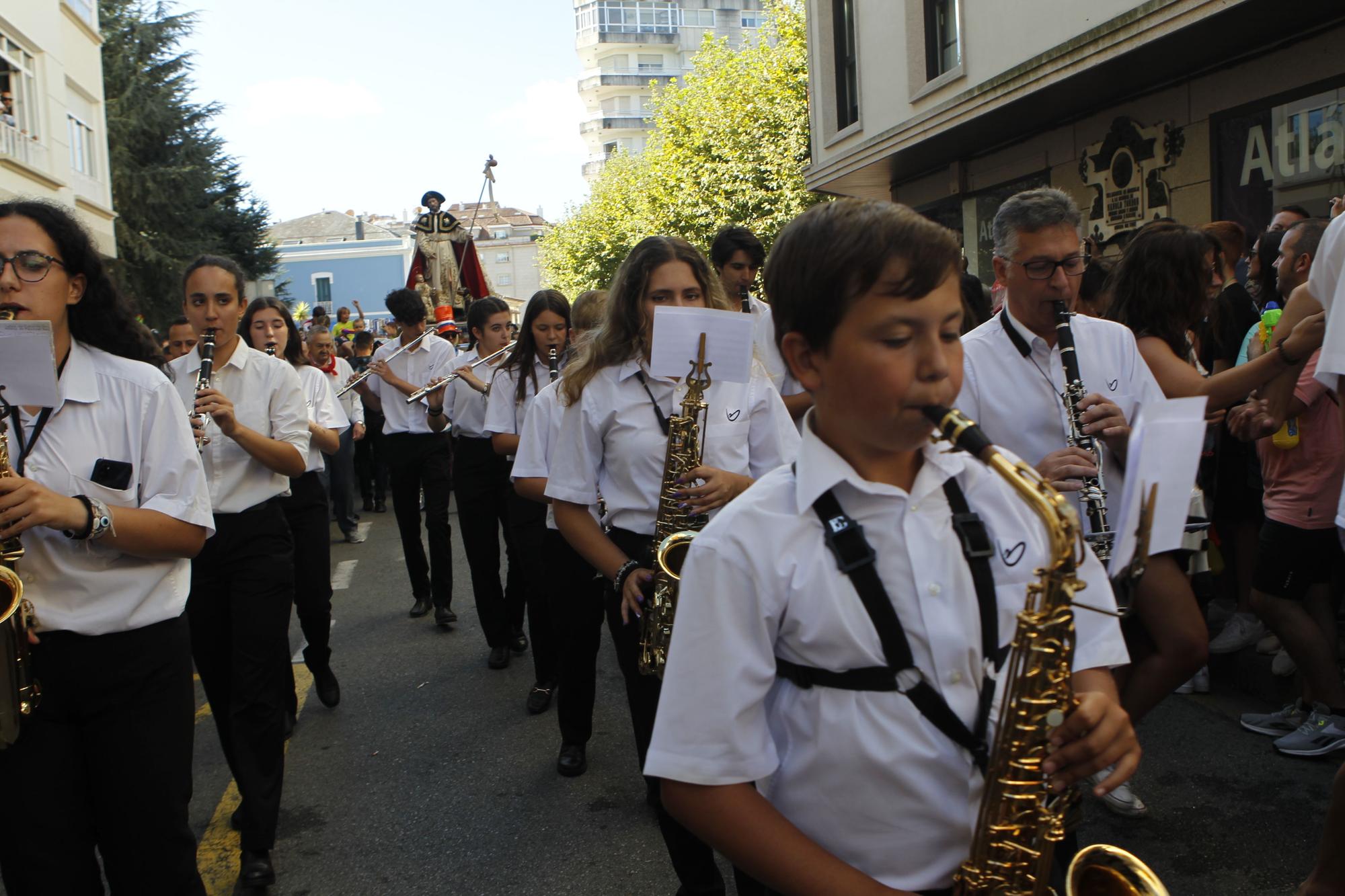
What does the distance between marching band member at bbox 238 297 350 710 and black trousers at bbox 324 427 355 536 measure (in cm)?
527

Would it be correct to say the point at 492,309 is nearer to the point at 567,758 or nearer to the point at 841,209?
the point at 567,758

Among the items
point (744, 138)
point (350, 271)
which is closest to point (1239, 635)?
point (744, 138)


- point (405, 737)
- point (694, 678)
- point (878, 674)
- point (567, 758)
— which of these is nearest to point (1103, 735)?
point (878, 674)

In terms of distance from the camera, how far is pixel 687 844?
10.5ft

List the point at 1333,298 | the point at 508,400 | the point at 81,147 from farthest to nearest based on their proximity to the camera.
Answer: the point at 81,147, the point at 508,400, the point at 1333,298

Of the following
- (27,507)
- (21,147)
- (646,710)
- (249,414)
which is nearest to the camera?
(27,507)

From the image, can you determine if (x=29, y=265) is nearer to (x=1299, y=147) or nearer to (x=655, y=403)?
(x=655, y=403)

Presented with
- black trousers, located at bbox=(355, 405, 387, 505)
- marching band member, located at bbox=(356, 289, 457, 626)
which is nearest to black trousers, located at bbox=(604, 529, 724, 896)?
marching band member, located at bbox=(356, 289, 457, 626)

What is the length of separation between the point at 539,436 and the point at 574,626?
804mm

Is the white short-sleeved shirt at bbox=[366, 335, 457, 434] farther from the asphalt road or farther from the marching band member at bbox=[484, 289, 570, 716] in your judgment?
the asphalt road

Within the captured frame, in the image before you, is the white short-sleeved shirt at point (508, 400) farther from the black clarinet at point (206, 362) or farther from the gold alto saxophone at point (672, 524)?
the gold alto saxophone at point (672, 524)

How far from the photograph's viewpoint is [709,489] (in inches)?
130

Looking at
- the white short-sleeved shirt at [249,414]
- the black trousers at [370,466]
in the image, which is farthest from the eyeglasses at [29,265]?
the black trousers at [370,466]

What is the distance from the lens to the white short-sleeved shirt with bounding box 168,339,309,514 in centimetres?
438
